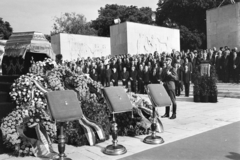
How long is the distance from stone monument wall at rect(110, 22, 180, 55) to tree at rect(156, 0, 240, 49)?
48.3ft

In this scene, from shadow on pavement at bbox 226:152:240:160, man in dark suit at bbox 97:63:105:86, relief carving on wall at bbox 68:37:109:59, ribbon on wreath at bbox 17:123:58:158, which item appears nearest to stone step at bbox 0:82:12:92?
ribbon on wreath at bbox 17:123:58:158

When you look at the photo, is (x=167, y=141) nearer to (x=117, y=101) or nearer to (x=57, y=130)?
(x=117, y=101)

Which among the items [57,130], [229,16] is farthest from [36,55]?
[229,16]

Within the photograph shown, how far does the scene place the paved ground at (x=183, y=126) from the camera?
4534 mm

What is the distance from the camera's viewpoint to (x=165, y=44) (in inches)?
971

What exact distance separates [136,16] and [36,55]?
133ft

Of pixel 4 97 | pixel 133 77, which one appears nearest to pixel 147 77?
pixel 133 77

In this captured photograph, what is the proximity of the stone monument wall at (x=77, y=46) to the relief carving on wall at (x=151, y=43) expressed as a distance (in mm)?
5295

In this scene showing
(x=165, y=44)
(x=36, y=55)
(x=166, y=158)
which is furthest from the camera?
(x=165, y=44)

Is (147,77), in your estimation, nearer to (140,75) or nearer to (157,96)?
(140,75)

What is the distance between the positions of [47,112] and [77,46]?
1955 centimetres

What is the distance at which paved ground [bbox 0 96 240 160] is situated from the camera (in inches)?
179

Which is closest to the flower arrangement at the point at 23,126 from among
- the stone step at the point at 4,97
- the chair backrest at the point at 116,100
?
the stone step at the point at 4,97

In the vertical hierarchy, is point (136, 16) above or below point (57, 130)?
above
